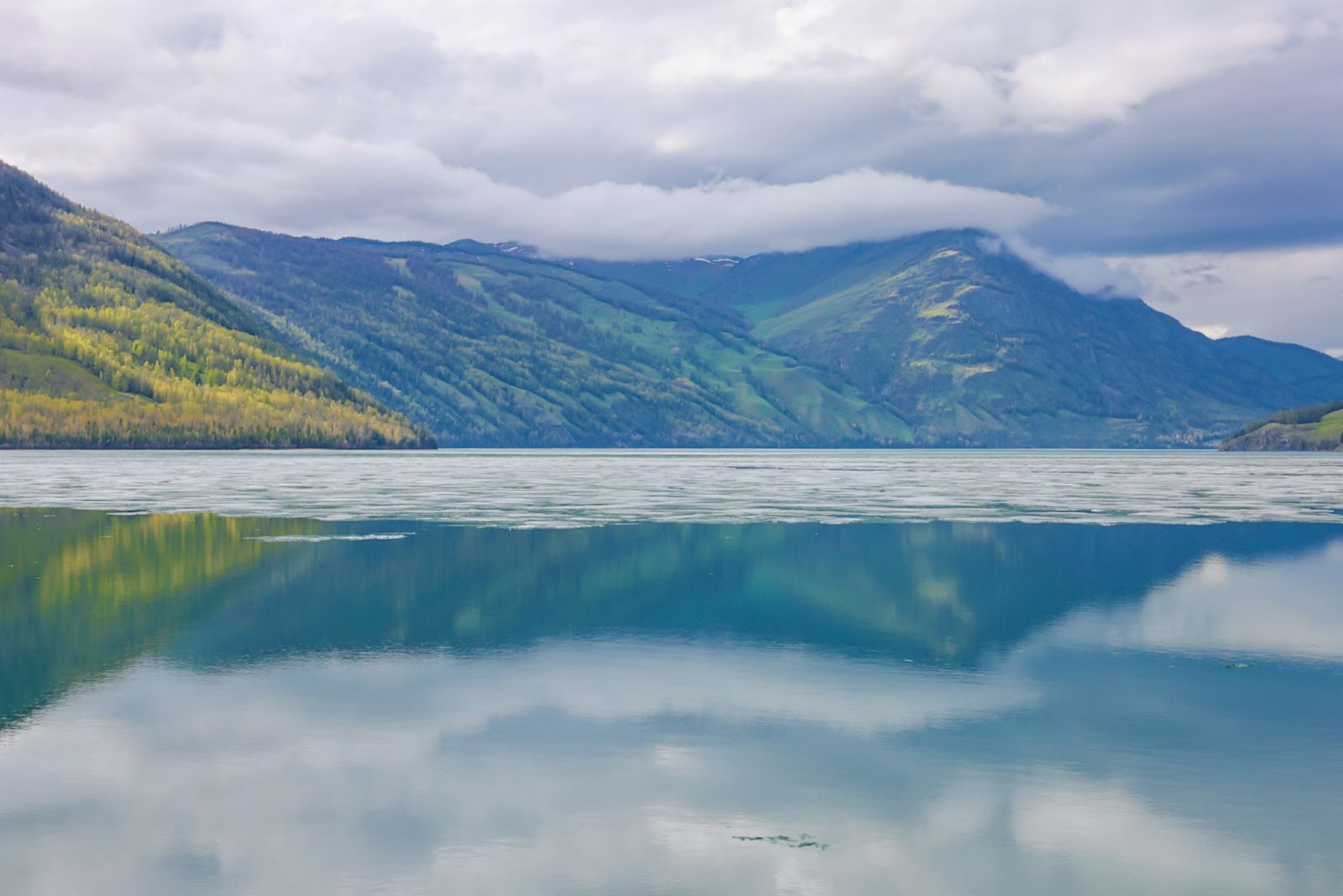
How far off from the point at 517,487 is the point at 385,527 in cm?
5983

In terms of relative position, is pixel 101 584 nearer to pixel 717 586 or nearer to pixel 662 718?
pixel 717 586

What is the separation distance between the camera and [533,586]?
53094 mm

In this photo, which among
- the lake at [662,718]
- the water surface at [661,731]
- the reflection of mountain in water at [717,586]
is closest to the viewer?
the water surface at [661,731]

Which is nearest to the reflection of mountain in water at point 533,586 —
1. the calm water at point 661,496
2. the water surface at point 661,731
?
the water surface at point 661,731

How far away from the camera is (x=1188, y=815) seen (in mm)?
21953

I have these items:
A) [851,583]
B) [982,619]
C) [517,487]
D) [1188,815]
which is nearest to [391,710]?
[1188,815]

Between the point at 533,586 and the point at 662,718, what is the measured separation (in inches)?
967

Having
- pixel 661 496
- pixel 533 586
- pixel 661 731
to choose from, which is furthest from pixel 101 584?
pixel 661 496

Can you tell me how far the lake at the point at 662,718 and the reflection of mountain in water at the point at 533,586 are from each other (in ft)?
1.12

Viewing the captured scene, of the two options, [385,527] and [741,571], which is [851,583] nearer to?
[741,571]

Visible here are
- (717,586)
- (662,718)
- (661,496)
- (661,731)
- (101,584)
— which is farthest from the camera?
(661,496)

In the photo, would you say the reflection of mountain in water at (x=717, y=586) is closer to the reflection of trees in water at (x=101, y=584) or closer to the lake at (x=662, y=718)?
the lake at (x=662, y=718)

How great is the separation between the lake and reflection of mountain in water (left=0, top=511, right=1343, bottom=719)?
1.12 feet

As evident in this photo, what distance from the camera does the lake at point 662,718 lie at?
1978cm
